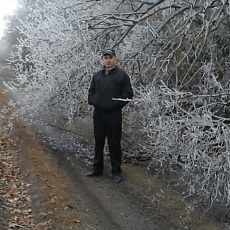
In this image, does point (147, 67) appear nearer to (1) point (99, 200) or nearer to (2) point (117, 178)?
(2) point (117, 178)

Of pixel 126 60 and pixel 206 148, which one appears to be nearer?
pixel 206 148

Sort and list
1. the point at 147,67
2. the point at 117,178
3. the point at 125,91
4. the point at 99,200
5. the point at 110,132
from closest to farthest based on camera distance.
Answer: the point at 99,200, the point at 125,91, the point at 110,132, the point at 117,178, the point at 147,67

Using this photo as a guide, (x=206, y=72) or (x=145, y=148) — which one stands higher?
(x=206, y=72)

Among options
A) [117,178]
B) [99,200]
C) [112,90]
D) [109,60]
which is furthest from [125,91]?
[99,200]

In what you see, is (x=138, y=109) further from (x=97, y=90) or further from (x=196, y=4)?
(x=196, y=4)

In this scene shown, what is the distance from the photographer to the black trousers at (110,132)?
7.42m

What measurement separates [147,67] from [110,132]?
176 centimetres

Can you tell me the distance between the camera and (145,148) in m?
8.43

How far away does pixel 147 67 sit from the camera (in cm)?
864

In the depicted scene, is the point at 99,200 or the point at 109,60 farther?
the point at 109,60

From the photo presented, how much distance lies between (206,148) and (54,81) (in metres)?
4.10

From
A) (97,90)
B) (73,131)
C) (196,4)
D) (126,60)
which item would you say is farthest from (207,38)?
Answer: (73,131)

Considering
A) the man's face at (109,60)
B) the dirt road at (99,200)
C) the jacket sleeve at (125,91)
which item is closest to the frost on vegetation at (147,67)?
the jacket sleeve at (125,91)

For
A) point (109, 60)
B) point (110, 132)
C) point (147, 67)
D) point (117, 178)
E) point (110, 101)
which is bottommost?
point (117, 178)
